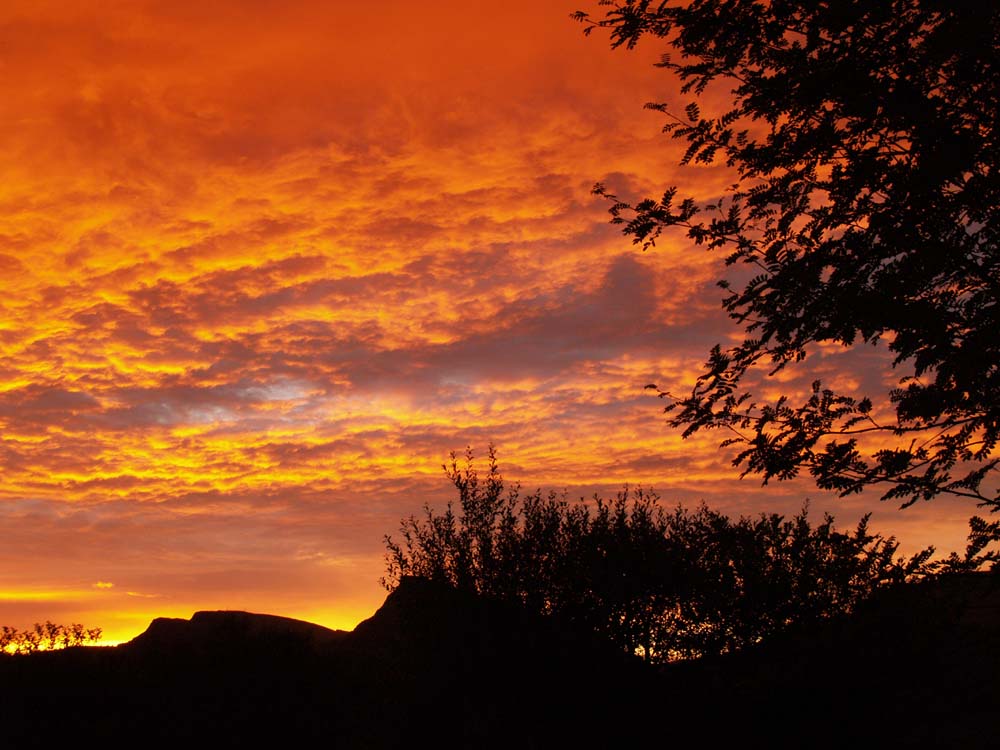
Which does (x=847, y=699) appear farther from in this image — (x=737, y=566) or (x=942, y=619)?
(x=737, y=566)

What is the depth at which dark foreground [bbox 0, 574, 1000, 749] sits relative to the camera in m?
11.6

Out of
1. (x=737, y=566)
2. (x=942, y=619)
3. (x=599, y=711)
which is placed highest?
(x=737, y=566)

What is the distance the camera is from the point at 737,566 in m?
14.5

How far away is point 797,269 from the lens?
287 inches

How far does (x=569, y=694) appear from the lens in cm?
1340

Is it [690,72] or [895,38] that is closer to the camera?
[895,38]

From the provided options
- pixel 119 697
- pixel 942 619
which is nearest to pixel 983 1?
pixel 942 619

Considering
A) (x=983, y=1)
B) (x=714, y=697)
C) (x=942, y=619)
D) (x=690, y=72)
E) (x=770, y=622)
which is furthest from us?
(x=770, y=622)

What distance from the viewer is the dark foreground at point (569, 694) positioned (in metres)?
11.6

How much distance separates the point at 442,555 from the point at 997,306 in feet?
36.8

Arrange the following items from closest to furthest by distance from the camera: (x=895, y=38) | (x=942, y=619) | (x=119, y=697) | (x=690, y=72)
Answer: (x=895, y=38), (x=690, y=72), (x=942, y=619), (x=119, y=697)

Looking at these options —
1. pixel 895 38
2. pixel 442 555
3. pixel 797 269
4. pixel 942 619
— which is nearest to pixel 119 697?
pixel 442 555

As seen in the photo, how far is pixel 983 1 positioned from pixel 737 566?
10.3 m

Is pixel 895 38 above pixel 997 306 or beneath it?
above
